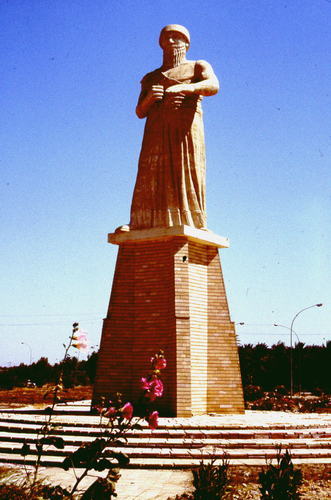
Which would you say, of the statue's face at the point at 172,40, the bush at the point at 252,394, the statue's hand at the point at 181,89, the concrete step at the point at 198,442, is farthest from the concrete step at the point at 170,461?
the bush at the point at 252,394

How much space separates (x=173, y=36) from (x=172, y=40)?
14 centimetres

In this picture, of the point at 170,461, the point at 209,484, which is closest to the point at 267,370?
the point at 170,461

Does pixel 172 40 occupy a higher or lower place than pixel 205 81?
higher

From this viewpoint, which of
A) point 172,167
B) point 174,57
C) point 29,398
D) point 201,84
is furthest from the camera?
point 29,398

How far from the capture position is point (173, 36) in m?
17.7

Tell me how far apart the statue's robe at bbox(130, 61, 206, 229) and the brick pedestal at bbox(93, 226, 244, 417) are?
718 millimetres

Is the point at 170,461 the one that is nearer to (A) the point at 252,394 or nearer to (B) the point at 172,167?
(B) the point at 172,167

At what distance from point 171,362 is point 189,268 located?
2.80m

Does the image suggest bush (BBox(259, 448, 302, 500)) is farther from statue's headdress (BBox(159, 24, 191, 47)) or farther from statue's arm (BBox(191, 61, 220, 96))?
statue's headdress (BBox(159, 24, 191, 47))

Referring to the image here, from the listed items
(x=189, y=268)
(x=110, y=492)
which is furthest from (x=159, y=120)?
(x=110, y=492)

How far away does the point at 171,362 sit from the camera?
49.9ft

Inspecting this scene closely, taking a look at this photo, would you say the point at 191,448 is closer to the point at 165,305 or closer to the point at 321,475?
the point at 321,475

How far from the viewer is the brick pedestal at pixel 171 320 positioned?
15758 mm

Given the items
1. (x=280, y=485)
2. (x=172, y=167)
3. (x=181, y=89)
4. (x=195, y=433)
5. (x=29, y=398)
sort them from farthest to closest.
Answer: (x=29, y=398) < (x=172, y=167) < (x=181, y=89) < (x=195, y=433) < (x=280, y=485)
